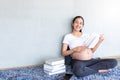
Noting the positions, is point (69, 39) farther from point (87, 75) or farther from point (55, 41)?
point (87, 75)

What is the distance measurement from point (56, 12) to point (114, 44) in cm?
97

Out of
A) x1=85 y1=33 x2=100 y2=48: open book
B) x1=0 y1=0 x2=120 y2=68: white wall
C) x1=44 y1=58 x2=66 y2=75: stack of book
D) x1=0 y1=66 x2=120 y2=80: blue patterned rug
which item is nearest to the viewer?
x1=0 y1=66 x2=120 y2=80: blue patterned rug

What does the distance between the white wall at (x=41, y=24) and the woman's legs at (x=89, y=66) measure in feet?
1.46

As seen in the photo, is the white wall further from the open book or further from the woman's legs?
the woman's legs

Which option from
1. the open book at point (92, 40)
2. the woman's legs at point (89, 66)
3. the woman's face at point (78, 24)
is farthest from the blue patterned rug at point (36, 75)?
the woman's face at point (78, 24)

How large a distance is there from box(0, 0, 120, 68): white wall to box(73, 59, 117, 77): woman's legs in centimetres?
44

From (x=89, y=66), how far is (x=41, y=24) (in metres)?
0.77

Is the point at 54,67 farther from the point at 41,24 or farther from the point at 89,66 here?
the point at 41,24

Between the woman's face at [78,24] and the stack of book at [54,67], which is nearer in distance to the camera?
the stack of book at [54,67]

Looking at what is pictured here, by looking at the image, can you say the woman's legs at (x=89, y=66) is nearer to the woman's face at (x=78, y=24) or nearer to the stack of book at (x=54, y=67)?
the stack of book at (x=54, y=67)

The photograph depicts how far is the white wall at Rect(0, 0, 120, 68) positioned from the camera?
8.21ft

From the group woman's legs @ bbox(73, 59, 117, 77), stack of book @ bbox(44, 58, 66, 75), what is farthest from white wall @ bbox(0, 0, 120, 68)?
woman's legs @ bbox(73, 59, 117, 77)

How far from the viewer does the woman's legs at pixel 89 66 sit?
2298 millimetres

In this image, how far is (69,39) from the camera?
8.77 ft
